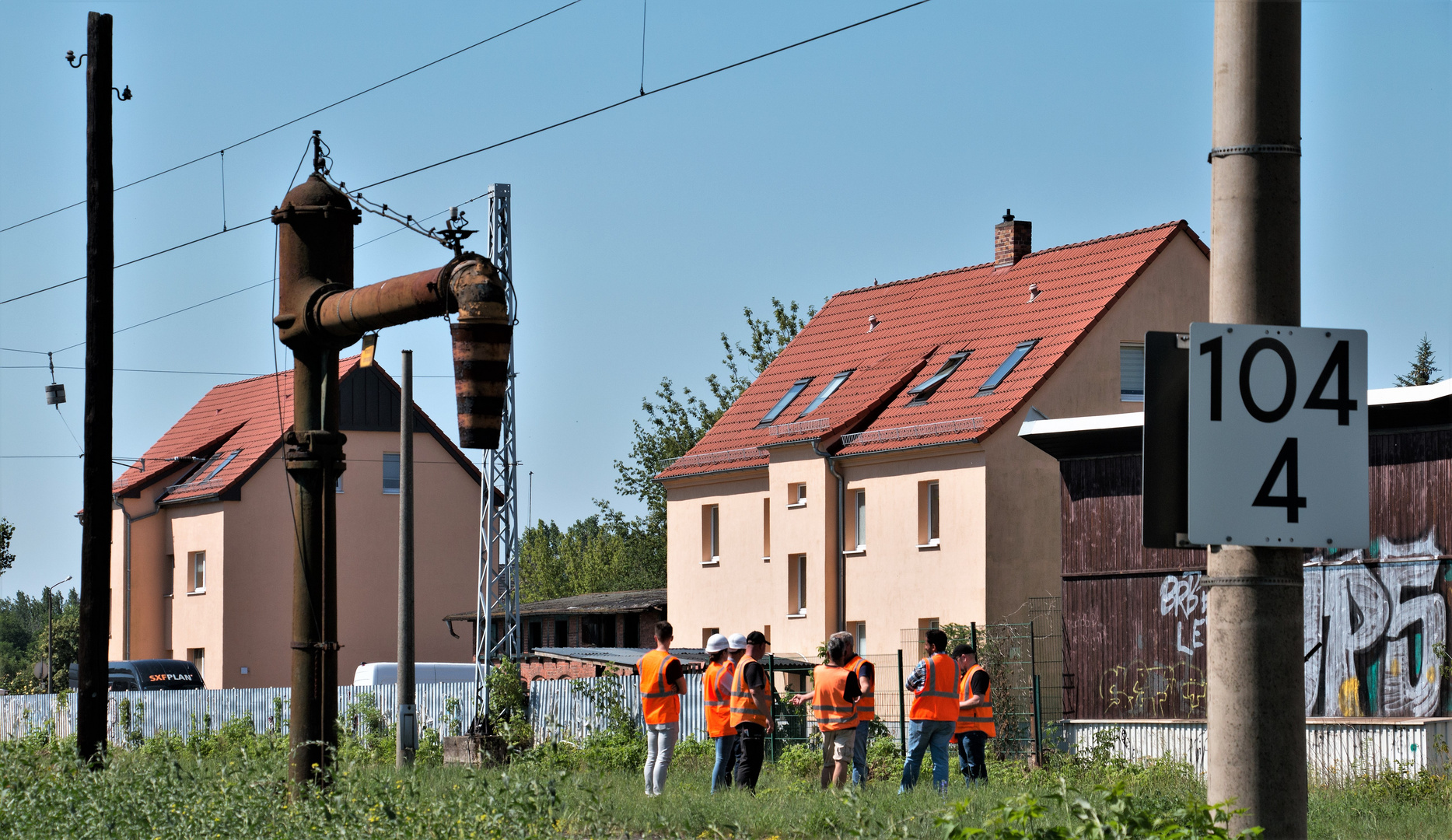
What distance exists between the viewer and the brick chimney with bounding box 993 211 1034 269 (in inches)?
1578

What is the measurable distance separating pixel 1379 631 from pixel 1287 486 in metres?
18.2

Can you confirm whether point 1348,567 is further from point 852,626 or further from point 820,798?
point 852,626

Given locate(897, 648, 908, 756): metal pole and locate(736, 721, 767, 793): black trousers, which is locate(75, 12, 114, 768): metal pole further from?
locate(897, 648, 908, 756): metal pole

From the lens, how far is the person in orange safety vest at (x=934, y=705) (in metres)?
15.7

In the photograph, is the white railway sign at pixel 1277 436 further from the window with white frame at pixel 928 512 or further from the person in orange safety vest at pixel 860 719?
the window with white frame at pixel 928 512

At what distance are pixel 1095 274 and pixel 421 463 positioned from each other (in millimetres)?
26262

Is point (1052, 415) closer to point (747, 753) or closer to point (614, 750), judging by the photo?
point (614, 750)

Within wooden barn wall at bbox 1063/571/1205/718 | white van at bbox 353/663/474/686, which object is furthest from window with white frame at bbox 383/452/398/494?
wooden barn wall at bbox 1063/571/1205/718

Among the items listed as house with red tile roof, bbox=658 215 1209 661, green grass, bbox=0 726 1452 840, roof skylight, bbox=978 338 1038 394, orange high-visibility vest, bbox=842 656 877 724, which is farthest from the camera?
roof skylight, bbox=978 338 1038 394

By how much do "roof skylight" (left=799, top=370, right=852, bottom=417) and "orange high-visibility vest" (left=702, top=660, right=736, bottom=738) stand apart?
24057mm

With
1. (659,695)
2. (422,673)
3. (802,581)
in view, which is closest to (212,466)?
(422,673)

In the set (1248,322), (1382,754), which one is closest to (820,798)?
(1248,322)

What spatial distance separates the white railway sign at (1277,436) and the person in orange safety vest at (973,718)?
484 inches

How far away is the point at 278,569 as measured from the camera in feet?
171
